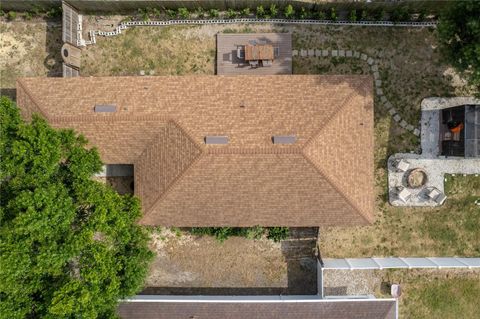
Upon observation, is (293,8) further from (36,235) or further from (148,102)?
(36,235)

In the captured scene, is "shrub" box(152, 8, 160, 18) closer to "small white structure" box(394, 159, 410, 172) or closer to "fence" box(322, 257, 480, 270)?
"small white structure" box(394, 159, 410, 172)

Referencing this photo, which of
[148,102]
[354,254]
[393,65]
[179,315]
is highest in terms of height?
[393,65]

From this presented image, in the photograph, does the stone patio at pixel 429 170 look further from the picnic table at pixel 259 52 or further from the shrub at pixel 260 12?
the shrub at pixel 260 12

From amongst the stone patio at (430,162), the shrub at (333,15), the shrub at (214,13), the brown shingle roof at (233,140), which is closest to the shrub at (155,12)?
the shrub at (214,13)

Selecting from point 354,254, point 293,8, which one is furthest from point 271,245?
point 293,8

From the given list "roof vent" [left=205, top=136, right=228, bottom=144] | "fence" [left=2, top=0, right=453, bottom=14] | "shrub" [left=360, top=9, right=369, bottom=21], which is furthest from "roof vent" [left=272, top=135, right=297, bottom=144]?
"shrub" [left=360, top=9, right=369, bottom=21]
